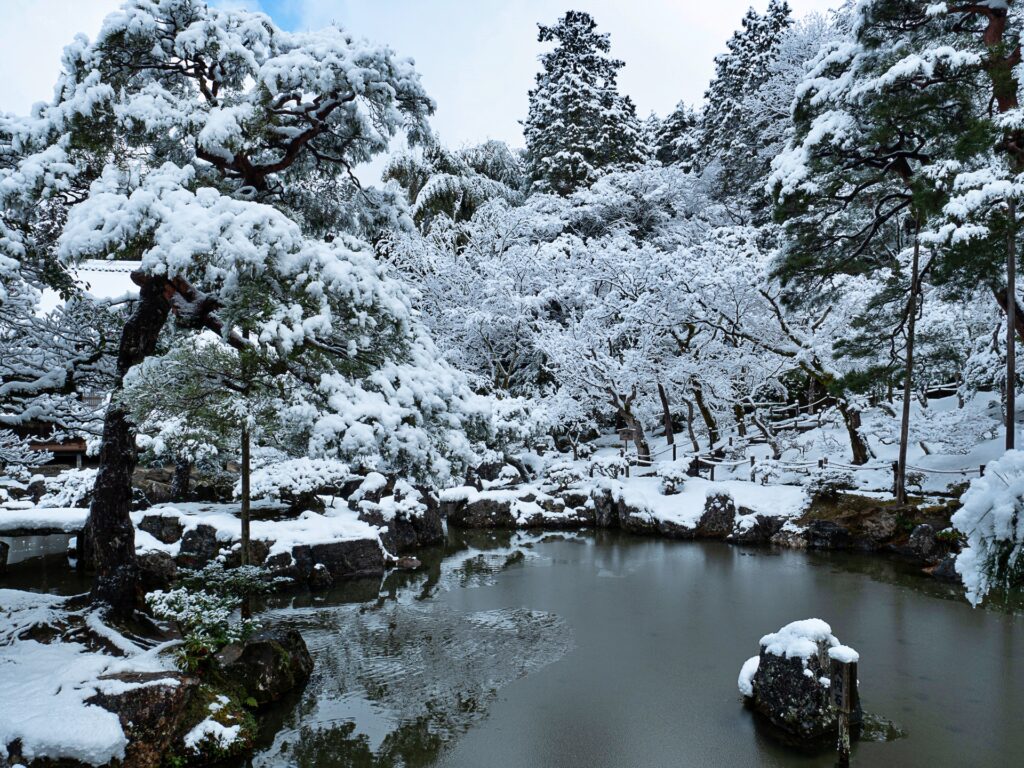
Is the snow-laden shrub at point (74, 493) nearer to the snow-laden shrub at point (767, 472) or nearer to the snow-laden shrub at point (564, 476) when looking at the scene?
the snow-laden shrub at point (564, 476)

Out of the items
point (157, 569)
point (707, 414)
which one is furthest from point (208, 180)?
point (707, 414)

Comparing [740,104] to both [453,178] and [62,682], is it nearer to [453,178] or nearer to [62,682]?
[453,178]

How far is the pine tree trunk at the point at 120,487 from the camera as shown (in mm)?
5516

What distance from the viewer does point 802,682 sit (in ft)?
16.8

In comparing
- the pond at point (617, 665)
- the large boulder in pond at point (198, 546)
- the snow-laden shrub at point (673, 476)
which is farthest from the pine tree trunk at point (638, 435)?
the large boulder in pond at point (198, 546)

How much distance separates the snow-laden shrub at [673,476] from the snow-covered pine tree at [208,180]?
10.6 m

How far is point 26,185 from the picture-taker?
4.33 m

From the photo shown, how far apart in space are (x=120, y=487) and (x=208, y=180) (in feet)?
9.06

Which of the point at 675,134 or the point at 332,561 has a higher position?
the point at 675,134

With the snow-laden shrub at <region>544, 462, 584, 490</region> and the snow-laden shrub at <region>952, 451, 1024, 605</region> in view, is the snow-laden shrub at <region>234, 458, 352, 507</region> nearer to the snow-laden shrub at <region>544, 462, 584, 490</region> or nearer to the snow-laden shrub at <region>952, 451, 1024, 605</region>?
the snow-laden shrub at <region>544, 462, 584, 490</region>

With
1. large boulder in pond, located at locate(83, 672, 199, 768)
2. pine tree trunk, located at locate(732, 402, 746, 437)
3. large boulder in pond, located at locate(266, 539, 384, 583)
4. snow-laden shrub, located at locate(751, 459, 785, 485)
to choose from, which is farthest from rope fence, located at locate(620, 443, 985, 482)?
large boulder in pond, located at locate(83, 672, 199, 768)

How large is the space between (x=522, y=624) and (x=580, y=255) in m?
13.1

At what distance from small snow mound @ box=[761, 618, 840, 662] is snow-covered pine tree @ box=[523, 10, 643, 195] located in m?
20.8

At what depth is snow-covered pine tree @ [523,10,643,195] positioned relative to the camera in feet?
79.7
